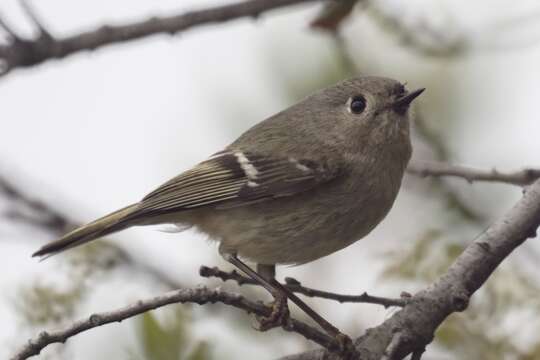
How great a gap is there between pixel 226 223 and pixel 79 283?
1.51 feet

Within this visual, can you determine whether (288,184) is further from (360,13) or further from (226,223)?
(360,13)

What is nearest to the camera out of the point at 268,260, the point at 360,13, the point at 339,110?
the point at 268,260

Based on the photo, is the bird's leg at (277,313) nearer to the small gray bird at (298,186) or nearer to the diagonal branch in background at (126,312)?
the small gray bird at (298,186)

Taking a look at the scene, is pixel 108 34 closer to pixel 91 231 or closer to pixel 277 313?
pixel 91 231

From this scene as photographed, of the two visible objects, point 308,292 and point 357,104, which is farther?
point 357,104

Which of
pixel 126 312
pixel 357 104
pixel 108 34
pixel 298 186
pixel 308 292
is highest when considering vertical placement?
pixel 357 104

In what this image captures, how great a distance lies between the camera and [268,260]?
7.93ft

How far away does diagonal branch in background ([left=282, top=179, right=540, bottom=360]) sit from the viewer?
6.34 feet

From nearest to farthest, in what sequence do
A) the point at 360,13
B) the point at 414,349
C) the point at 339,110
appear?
the point at 414,349 → the point at 339,110 → the point at 360,13

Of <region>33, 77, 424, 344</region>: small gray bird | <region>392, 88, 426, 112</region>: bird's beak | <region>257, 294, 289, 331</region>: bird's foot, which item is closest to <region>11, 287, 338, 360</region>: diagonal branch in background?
<region>257, 294, 289, 331</region>: bird's foot

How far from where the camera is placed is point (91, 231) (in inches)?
95.6

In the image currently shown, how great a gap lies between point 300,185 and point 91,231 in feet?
1.85

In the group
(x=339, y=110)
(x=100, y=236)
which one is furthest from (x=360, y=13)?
(x=100, y=236)

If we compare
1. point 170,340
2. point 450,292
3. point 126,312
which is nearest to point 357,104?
point 450,292
